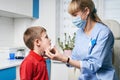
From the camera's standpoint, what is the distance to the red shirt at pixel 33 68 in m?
1.57

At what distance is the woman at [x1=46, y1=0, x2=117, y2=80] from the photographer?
1546 millimetres

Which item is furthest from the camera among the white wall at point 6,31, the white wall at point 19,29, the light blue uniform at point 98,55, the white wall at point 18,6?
the white wall at point 19,29

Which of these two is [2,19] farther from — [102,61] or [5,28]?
[102,61]

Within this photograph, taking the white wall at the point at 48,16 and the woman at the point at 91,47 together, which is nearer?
the woman at the point at 91,47

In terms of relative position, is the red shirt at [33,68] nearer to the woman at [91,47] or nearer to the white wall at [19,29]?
the woman at [91,47]

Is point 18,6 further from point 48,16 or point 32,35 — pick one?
point 32,35

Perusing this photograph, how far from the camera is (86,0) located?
1.63m

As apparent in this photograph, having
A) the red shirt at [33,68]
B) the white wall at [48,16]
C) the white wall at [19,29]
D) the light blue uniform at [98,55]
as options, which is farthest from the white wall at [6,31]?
the light blue uniform at [98,55]

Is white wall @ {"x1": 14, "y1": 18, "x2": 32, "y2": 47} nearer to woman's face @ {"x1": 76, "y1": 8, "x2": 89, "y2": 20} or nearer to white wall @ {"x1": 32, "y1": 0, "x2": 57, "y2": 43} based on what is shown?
white wall @ {"x1": 32, "y1": 0, "x2": 57, "y2": 43}

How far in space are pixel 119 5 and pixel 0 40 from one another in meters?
2.02

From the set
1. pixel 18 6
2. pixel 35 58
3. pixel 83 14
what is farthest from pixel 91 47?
pixel 18 6

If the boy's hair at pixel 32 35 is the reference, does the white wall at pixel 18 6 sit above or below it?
above

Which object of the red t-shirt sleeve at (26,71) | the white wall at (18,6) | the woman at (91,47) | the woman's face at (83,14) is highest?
the white wall at (18,6)

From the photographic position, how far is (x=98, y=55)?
154 centimetres
